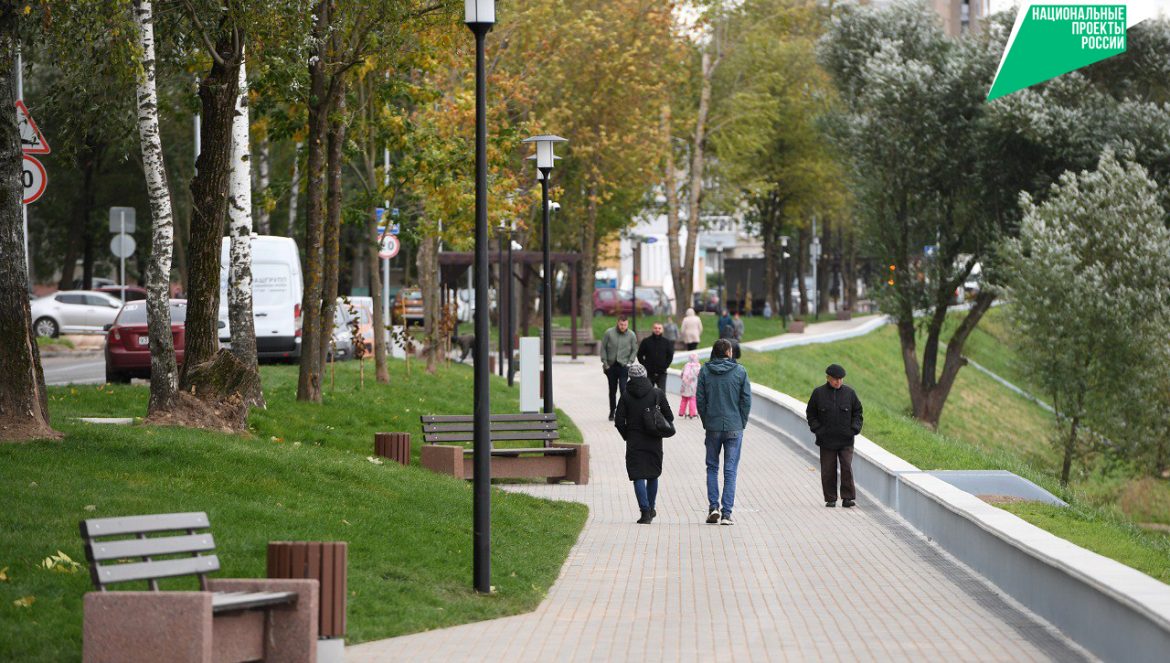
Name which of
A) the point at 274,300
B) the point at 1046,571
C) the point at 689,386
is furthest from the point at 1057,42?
the point at 1046,571

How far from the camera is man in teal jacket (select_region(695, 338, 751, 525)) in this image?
51.4 feet

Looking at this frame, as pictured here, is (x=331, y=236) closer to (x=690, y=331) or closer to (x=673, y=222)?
(x=690, y=331)

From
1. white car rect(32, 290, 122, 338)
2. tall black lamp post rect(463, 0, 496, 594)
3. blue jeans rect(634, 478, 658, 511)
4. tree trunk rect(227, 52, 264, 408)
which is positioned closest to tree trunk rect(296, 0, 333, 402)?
tree trunk rect(227, 52, 264, 408)

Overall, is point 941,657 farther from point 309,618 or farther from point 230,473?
point 230,473

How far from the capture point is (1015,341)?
1363 inches

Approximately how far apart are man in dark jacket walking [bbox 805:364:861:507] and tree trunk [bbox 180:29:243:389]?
593cm

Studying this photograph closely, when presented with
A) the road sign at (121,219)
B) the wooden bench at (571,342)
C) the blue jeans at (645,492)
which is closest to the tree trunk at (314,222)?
the blue jeans at (645,492)

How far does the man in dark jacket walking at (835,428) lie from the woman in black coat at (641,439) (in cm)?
201

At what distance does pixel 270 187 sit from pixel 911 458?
33.0 feet

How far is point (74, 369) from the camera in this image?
1361 inches

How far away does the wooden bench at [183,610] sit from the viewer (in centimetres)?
746

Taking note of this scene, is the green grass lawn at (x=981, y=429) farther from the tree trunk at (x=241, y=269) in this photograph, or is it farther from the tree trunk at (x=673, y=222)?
the tree trunk at (x=241, y=269)

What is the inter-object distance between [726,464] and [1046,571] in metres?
5.55

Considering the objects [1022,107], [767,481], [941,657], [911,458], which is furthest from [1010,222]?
[941,657]
